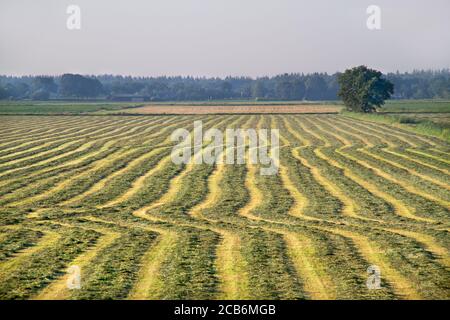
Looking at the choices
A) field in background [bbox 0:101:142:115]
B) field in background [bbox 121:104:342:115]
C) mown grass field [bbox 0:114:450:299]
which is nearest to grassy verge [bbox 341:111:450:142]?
mown grass field [bbox 0:114:450:299]

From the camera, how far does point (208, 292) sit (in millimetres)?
14625

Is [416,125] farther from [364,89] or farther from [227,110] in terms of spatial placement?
[227,110]

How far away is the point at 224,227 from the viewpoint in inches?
874

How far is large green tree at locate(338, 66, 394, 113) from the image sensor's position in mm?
110750

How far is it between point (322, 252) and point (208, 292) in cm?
491

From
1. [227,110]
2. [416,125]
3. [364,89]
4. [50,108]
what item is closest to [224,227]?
[416,125]

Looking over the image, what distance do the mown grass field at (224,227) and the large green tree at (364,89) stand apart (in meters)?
67.9

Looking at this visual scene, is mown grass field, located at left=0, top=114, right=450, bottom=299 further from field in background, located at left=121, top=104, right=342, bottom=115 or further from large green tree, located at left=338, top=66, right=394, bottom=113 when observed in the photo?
field in background, located at left=121, top=104, right=342, bottom=115

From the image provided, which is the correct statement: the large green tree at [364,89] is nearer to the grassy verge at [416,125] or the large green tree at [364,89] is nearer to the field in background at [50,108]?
the grassy verge at [416,125]

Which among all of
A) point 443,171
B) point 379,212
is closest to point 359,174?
point 443,171

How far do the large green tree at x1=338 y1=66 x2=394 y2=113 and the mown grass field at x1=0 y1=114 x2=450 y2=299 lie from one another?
223 ft

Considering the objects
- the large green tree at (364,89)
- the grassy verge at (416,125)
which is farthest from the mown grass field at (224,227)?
the large green tree at (364,89)

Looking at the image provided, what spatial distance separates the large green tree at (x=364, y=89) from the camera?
111 metres

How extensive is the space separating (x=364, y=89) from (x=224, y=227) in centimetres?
9223
